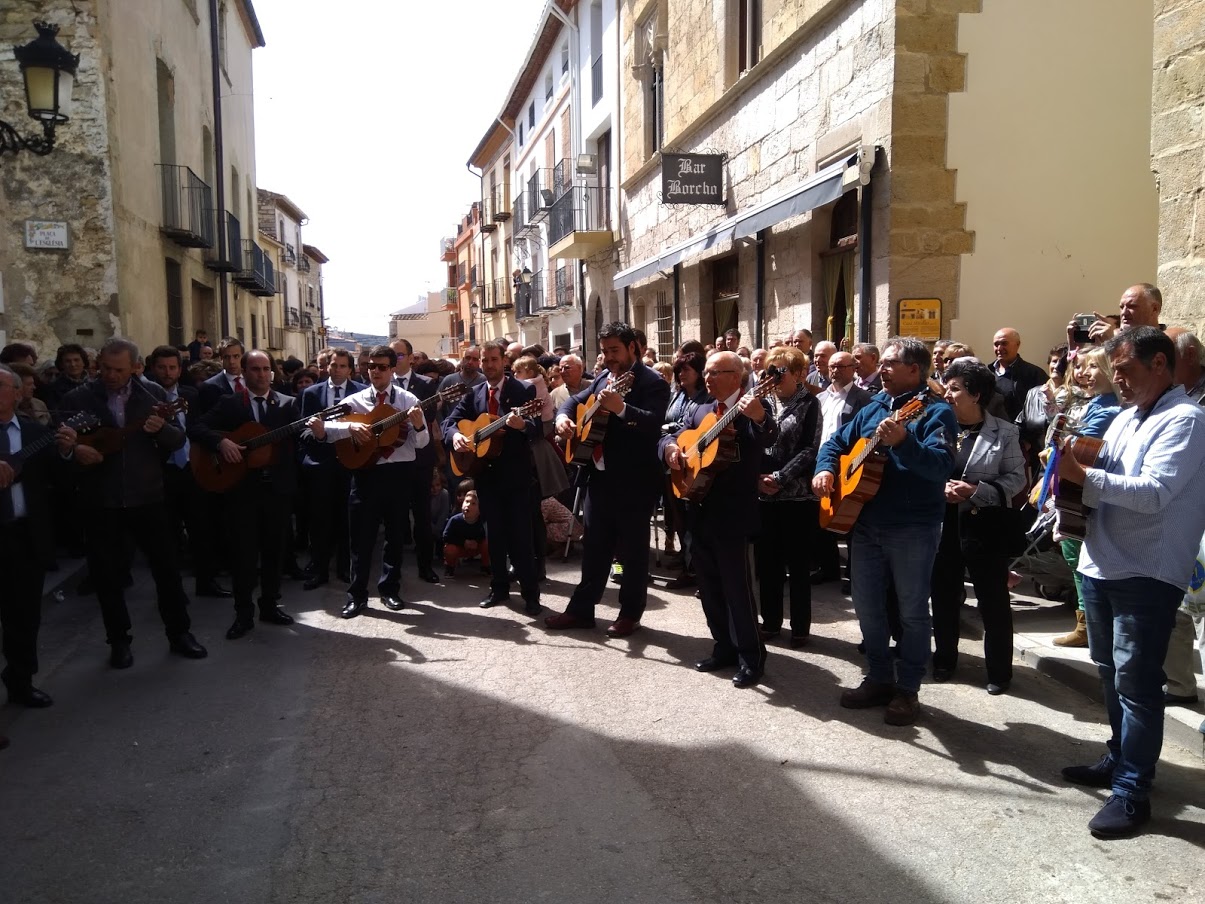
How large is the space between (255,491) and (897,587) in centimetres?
420

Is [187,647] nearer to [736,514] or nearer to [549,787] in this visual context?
[549,787]

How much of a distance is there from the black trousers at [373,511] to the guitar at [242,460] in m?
0.69

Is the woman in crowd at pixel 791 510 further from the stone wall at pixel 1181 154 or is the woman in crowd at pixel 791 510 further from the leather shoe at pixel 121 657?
the leather shoe at pixel 121 657

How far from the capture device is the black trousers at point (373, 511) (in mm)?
6801

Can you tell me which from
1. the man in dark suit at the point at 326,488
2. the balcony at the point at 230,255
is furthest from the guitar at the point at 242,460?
the balcony at the point at 230,255

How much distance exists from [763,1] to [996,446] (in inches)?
357

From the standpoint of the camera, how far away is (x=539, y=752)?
4238 millimetres

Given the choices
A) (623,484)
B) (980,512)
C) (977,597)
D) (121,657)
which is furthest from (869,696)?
(121,657)

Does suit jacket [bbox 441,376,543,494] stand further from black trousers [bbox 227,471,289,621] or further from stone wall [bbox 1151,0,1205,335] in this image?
stone wall [bbox 1151,0,1205,335]

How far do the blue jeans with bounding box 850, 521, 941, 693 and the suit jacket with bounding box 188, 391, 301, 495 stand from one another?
3856 millimetres

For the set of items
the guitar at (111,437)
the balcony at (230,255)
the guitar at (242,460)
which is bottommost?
the guitar at (242,460)

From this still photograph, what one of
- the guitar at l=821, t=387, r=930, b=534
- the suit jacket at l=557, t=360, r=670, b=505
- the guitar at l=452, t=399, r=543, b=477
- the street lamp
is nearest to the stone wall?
the guitar at l=821, t=387, r=930, b=534

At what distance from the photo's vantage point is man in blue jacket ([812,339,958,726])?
4371 millimetres

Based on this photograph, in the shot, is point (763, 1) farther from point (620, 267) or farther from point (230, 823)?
point (230, 823)
